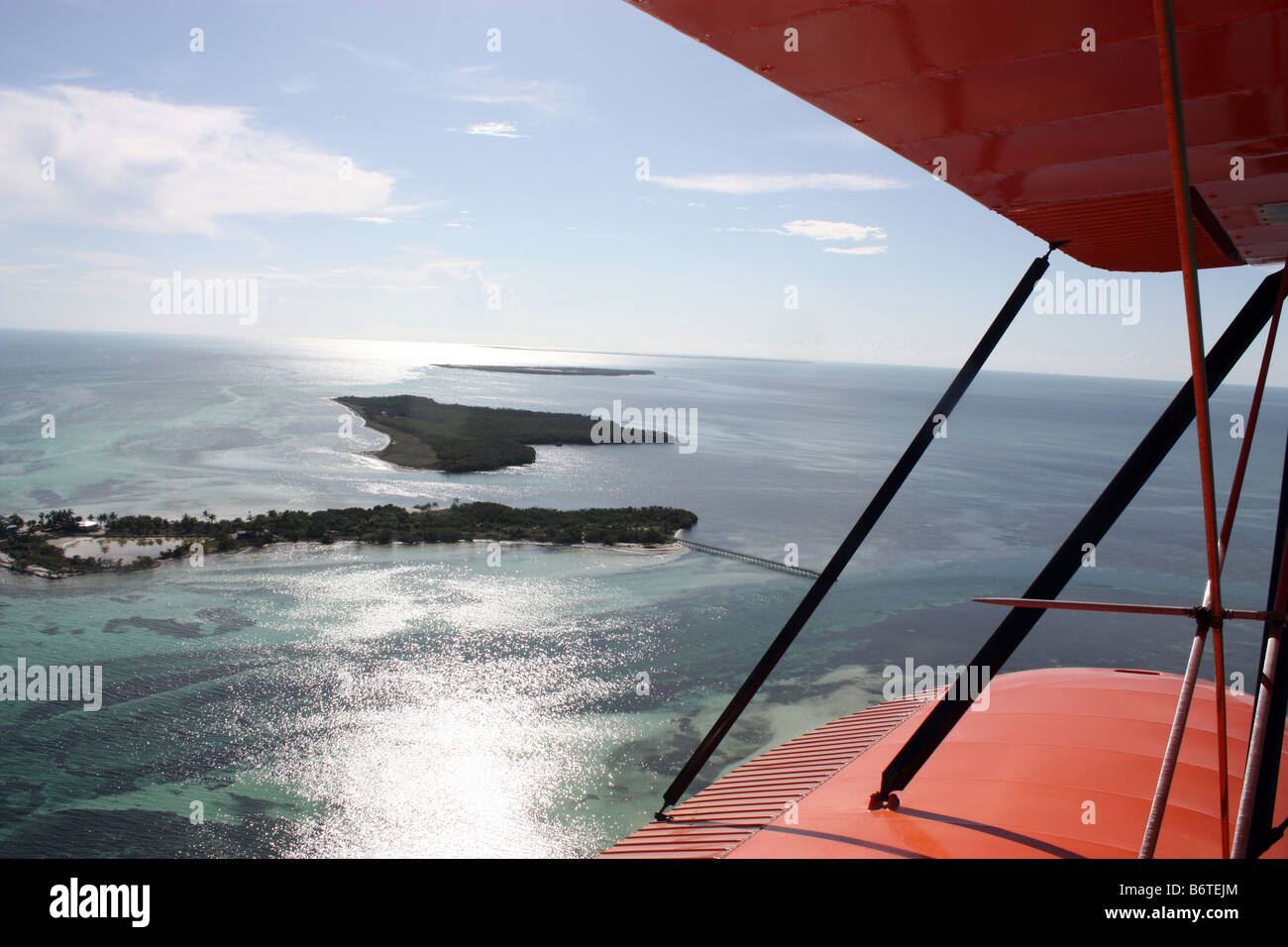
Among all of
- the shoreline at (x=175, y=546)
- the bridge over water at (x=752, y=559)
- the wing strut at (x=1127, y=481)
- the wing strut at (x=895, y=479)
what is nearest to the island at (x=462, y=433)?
the shoreline at (x=175, y=546)

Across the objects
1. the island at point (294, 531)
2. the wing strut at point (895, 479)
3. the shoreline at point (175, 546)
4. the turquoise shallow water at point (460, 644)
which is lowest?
the turquoise shallow water at point (460, 644)

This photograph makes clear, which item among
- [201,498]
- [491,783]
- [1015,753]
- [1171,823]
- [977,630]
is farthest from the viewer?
[201,498]

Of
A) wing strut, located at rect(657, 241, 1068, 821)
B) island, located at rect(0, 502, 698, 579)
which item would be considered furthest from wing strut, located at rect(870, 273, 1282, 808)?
island, located at rect(0, 502, 698, 579)

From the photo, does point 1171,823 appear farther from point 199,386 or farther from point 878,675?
point 199,386

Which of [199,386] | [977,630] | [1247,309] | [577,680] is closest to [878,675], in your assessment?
[977,630]

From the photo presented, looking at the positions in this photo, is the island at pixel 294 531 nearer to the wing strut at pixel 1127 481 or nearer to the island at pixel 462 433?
the island at pixel 462 433

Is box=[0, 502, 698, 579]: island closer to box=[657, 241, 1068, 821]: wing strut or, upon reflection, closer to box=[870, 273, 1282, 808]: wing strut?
box=[657, 241, 1068, 821]: wing strut
